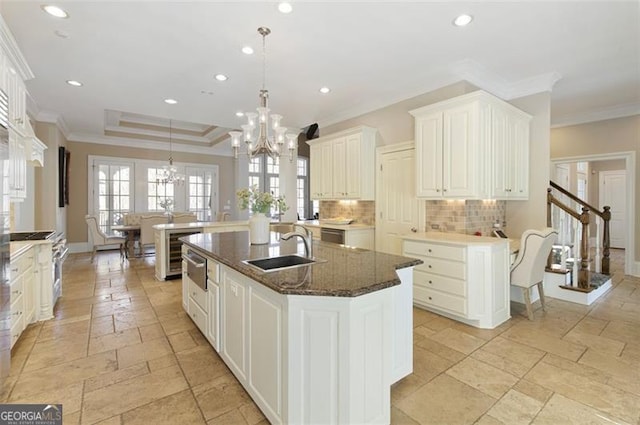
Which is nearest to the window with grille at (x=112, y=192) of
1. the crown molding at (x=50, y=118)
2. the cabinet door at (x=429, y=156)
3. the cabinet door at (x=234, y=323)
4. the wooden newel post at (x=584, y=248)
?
the crown molding at (x=50, y=118)

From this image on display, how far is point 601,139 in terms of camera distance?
5.50 meters

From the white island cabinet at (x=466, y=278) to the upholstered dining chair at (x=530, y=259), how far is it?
18 cm

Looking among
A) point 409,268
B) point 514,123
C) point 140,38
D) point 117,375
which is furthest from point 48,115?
point 514,123

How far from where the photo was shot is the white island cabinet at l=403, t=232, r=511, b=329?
3090 millimetres

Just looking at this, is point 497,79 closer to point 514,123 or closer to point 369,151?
point 514,123

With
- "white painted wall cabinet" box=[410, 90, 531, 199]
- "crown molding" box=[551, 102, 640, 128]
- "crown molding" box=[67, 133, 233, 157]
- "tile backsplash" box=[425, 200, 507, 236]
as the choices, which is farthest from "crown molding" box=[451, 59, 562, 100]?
"crown molding" box=[67, 133, 233, 157]

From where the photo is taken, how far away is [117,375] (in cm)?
230

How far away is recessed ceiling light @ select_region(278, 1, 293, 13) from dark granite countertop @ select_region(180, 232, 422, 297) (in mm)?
2039

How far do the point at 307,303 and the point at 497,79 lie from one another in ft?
13.2

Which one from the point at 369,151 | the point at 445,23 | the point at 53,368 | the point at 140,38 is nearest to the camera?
the point at 53,368

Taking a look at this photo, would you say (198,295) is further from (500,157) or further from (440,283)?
(500,157)

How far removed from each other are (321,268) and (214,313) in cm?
111

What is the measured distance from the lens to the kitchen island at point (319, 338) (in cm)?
151

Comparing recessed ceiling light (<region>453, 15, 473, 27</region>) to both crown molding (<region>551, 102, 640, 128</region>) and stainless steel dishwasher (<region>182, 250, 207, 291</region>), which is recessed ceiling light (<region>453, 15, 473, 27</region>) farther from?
crown molding (<region>551, 102, 640, 128</region>)
